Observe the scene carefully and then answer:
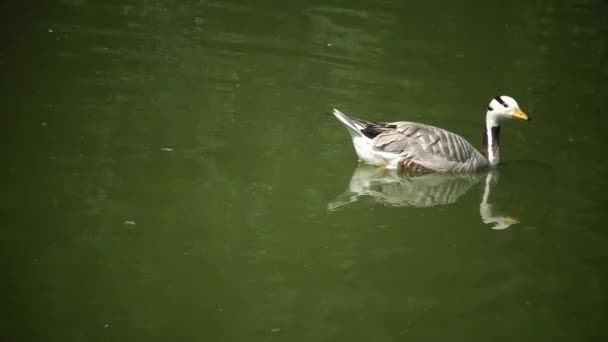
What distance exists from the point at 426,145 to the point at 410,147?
0.19 metres

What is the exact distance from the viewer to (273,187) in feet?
27.2

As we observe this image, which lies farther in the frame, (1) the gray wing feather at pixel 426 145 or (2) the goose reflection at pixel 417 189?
(1) the gray wing feather at pixel 426 145

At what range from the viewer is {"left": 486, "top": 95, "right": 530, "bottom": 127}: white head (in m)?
9.69

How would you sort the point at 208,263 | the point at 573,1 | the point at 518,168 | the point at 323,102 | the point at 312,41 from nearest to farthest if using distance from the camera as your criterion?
the point at 208,263 → the point at 518,168 → the point at 323,102 → the point at 312,41 → the point at 573,1

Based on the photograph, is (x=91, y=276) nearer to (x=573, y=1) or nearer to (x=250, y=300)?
(x=250, y=300)

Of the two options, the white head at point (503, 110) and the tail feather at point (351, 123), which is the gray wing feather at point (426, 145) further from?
the white head at point (503, 110)

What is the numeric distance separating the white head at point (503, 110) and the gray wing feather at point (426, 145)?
61 centimetres

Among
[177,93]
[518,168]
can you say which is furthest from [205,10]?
[518,168]

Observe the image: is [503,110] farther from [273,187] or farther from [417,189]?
[273,187]

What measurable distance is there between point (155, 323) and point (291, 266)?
1371 mm

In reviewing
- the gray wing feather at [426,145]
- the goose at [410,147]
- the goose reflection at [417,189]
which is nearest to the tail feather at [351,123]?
the goose at [410,147]

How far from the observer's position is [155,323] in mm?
5871

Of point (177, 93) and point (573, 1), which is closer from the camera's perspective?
point (177, 93)

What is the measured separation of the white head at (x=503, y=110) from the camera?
9.69 metres
